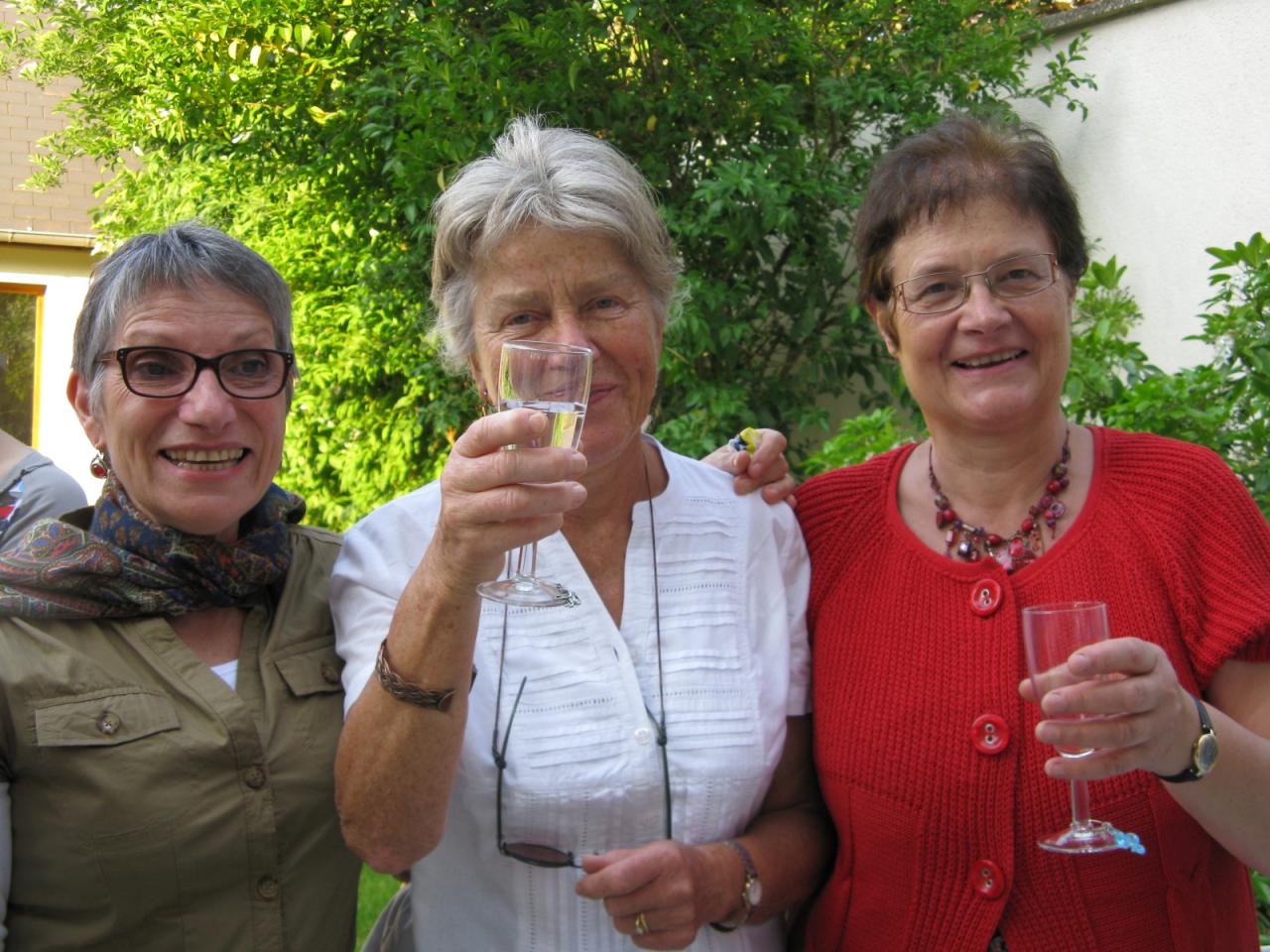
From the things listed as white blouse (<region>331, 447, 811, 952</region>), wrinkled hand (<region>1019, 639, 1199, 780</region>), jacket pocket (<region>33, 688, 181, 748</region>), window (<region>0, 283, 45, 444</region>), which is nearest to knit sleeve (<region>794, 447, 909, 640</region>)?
white blouse (<region>331, 447, 811, 952</region>)

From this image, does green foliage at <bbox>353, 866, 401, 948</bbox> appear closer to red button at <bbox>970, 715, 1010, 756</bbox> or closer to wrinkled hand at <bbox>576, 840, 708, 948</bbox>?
wrinkled hand at <bbox>576, 840, 708, 948</bbox>

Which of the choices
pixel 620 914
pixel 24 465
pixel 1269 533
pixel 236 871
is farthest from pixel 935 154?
pixel 24 465

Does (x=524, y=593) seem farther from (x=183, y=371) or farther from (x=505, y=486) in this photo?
(x=183, y=371)

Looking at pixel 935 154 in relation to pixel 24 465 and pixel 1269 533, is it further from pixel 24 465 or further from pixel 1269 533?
pixel 24 465

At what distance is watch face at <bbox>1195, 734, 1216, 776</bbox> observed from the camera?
188cm

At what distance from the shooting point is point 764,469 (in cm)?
269

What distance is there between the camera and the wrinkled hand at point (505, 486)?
1700mm

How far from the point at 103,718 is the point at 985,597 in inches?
63.4

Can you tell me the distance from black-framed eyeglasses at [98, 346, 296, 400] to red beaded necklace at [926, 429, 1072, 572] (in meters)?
1.42

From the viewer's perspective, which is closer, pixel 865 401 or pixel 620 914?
pixel 620 914

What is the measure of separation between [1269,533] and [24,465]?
→ 11.7 feet

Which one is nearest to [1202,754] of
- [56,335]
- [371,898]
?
[371,898]

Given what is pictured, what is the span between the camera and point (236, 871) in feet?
6.73

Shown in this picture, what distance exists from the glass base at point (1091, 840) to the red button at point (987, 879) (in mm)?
185
